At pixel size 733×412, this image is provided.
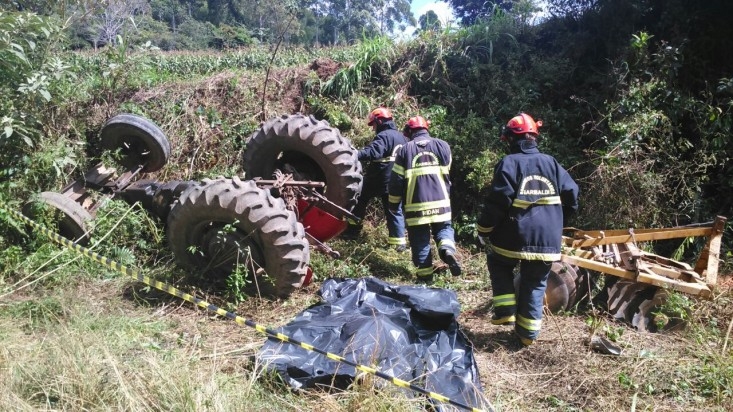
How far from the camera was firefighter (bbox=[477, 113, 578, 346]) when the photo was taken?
11.4ft

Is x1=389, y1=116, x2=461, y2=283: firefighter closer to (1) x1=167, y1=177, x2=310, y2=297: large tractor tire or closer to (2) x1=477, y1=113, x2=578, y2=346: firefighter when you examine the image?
(2) x1=477, y1=113, x2=578, y2=346: firefighter

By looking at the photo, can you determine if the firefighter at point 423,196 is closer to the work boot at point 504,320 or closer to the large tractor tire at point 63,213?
the work boot at point 504,320

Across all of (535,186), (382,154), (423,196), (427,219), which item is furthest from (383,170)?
(535,186)

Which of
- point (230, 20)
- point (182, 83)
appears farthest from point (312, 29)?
point (182, 83)

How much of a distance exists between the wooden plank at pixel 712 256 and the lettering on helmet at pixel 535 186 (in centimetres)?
140

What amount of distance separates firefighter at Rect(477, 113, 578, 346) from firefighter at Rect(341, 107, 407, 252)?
78.9 inches

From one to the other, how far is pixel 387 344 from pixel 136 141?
13.3 ft

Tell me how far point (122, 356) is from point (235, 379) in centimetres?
65

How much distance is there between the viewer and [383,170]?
571cm

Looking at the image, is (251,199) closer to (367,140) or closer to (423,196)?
(423,196)

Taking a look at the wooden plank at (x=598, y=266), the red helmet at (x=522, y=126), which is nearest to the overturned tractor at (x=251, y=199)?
the red helmet at (x=522, y=126)

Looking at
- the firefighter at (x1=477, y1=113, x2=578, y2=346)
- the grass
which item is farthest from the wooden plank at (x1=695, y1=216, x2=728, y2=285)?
the firefighter at (x1=477, y1=113, x2=578, y2=346)

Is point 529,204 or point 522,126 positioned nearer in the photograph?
point 529,204

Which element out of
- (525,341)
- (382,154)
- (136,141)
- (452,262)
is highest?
(136,141)
